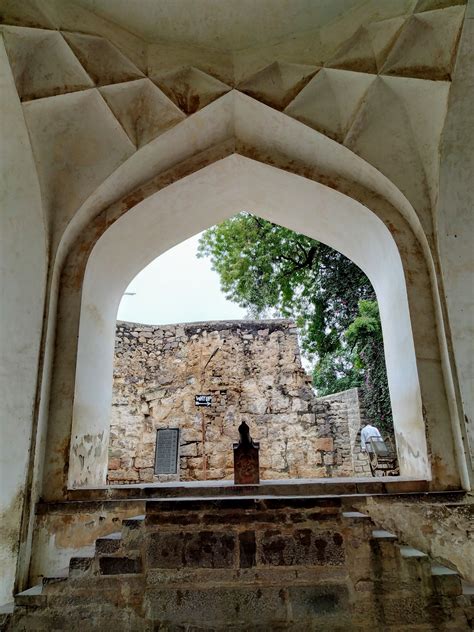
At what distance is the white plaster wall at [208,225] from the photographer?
14.1ft

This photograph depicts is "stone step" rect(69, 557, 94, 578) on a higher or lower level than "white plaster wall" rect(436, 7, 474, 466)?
lower

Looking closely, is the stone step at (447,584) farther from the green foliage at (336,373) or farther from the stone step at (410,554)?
the green foliage at (336,373)

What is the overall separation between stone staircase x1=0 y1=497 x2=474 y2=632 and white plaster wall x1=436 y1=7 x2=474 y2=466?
1.44 metres

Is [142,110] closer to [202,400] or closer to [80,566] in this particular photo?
[80,566]

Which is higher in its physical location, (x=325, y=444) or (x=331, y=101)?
(x=331, y=101)

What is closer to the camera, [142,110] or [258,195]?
[142,110]

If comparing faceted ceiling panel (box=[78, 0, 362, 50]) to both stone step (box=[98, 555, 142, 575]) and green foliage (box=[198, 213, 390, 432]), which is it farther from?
green foliage (box=[198, 213, 390, 432])

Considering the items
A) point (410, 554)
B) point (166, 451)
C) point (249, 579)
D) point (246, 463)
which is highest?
point (166, 451)

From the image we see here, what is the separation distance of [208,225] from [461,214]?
2795 millimetres

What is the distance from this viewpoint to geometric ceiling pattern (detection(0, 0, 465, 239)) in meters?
3.94

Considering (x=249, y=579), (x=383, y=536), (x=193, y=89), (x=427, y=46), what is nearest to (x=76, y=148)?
(x=193, y=89)

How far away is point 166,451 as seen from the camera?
8.38 meters

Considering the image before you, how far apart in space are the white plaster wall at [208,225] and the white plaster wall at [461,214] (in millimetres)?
405

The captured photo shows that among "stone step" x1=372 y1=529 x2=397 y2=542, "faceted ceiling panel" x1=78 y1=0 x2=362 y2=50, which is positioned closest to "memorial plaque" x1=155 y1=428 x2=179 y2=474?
"stone step" x1=372 y1=529 x2=397 y2=542
